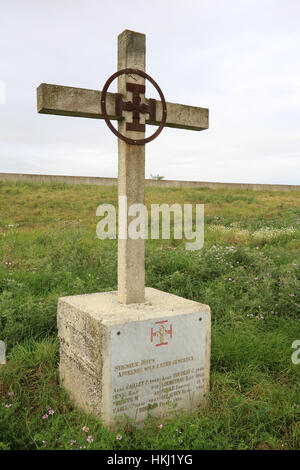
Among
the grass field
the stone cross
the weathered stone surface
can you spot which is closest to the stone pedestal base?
the grass field

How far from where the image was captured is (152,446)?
6.68 feet

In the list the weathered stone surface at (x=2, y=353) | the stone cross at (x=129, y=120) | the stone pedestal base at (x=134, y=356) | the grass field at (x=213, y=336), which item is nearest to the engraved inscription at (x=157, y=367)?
the stone pedestal base at (x=134, y=356)

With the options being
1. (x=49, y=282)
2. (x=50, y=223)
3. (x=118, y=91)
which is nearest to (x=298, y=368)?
(x=118, y=91)

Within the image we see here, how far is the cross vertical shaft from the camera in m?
2.56

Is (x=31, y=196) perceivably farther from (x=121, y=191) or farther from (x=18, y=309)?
(x=121, y=191)

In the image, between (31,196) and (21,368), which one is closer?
(21,368)

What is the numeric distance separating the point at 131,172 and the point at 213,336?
1.63m

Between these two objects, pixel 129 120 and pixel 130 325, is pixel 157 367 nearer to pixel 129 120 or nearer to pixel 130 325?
pixel 130 325

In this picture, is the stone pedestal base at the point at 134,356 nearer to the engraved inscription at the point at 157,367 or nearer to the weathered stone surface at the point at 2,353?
the engraved inscription at the point at 157,367

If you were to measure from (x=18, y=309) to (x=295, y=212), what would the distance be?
9.15 metres

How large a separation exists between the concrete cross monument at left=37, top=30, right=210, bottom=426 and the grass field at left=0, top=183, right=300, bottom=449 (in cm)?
15

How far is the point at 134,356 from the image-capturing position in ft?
7.57

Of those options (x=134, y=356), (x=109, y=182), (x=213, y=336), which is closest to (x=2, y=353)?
(x=134, y=356)

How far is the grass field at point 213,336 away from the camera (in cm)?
218
